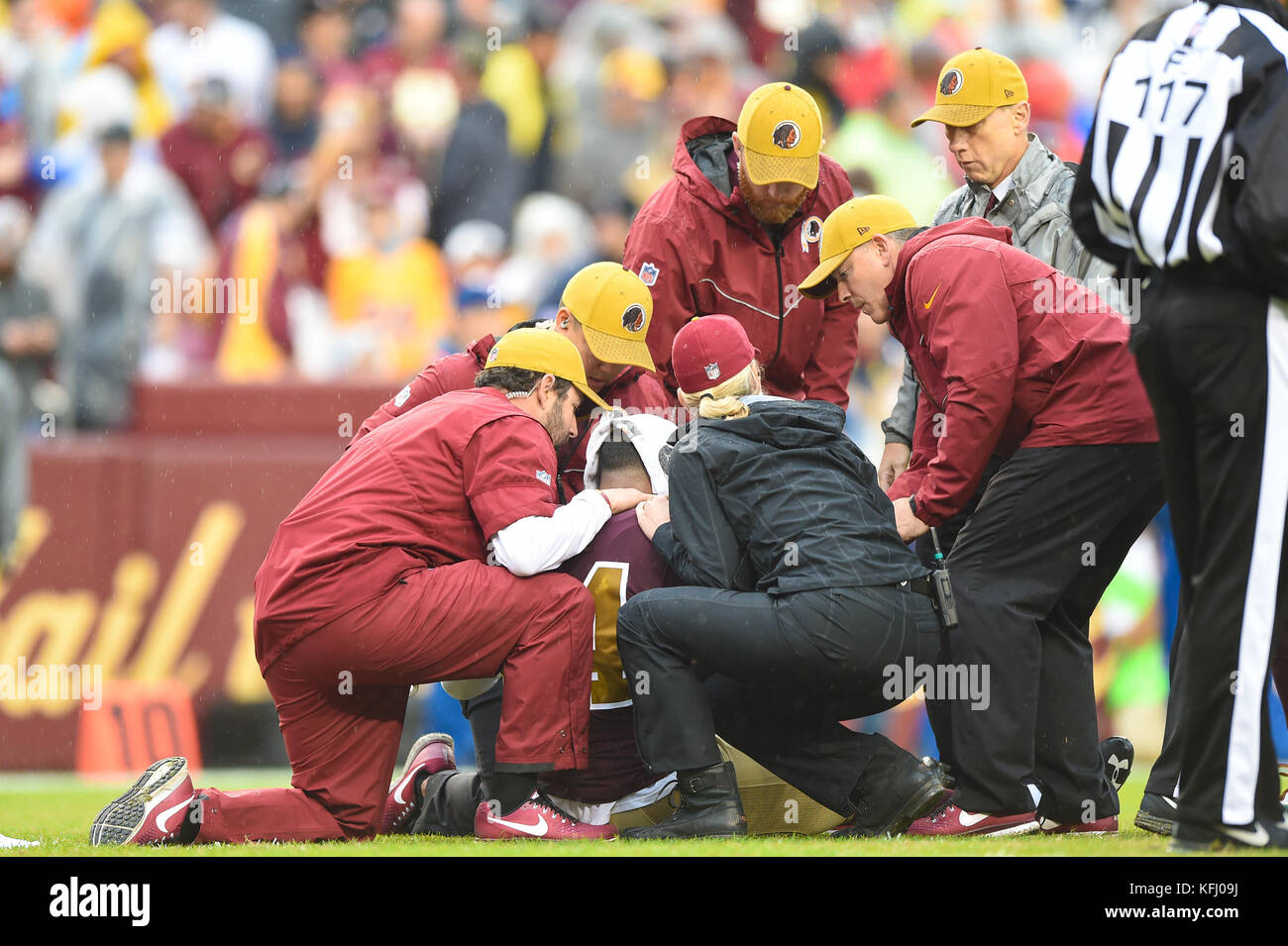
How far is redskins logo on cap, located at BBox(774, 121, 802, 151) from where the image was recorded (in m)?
6.05

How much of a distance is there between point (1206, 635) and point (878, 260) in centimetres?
178

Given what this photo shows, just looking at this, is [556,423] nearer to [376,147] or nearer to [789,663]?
[789,663]

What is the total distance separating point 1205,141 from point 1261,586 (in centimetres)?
113

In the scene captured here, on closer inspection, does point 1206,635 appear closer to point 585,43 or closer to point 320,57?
point 585,43

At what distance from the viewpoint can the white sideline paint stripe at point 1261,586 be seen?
13.4 ft

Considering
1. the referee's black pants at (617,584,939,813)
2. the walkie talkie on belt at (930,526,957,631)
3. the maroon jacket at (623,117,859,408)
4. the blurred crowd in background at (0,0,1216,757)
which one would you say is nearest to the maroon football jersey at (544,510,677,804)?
the referee's black pants at (617,584,939,813)

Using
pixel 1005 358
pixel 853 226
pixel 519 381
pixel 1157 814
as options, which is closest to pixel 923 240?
pixel 853 226

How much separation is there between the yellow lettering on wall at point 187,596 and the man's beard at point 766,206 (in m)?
3.62

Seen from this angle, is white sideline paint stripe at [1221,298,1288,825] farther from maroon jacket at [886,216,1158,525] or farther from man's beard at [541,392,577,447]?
man's beard at [541,392,577,447]

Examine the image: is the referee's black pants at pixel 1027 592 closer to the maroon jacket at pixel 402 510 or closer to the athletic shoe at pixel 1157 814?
the athletic shoe at pixel 1157 814

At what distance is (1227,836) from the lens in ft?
13.4

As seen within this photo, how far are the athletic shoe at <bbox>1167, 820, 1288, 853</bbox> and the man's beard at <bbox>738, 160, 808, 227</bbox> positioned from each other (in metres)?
3.01

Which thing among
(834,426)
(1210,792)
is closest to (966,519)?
(834,426)

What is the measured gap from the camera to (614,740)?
17.4ft
